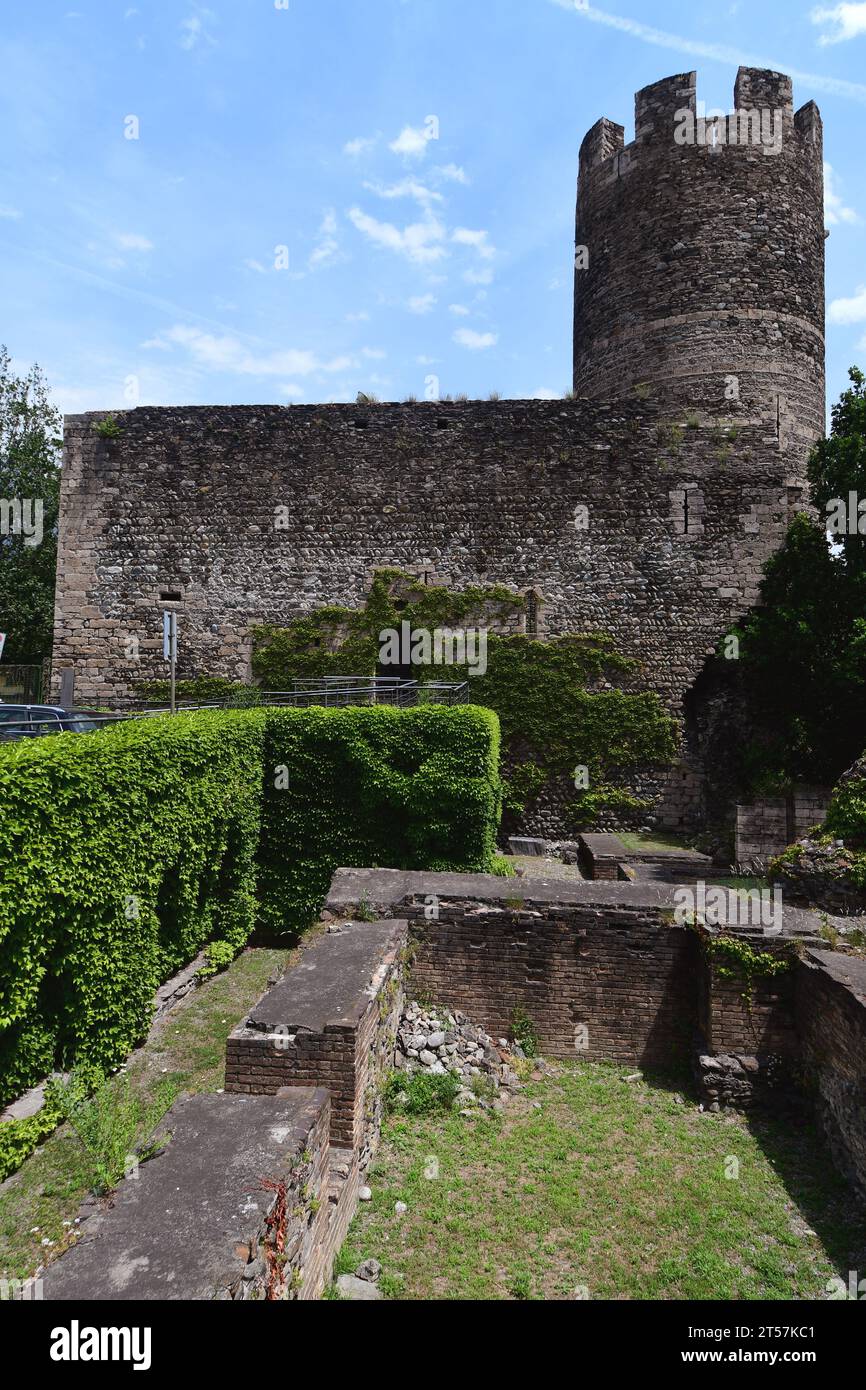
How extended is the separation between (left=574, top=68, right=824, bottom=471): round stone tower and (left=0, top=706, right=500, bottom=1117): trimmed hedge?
31.2ft

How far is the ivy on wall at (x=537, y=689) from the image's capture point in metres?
15.2

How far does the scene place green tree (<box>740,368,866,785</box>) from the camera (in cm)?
1335

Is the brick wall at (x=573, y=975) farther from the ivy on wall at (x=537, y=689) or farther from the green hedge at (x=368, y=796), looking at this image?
the ivy on wall at (x=537, y=689)

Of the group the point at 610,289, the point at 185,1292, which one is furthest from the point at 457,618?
the point at 185,1292

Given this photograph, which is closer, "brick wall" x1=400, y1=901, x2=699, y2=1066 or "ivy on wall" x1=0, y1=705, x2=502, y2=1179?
"ivy on wall" x1=0, y1=705, x2=502, y2=1179

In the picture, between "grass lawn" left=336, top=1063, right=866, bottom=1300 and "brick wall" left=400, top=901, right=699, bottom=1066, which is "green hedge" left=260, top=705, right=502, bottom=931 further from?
"grass lawn" left=336, top=1063, right=866, bottom=1300

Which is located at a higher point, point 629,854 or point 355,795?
point 355,795

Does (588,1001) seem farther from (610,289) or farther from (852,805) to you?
(610,289)

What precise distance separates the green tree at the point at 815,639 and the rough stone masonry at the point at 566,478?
71cm

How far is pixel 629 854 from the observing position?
39.8 ft

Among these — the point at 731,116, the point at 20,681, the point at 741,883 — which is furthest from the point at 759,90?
the point at 20,681

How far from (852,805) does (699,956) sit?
3.34 meters

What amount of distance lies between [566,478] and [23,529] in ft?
70.6

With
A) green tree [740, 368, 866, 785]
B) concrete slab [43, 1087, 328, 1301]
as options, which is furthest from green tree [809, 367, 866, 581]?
concrete slab [43, 1087, 328, 1301]
